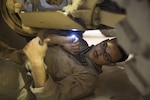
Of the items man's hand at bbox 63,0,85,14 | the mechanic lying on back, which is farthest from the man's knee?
man's hand at bbox 63,0,85,14

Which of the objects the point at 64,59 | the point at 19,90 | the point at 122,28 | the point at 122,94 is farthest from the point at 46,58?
the point at 122,28

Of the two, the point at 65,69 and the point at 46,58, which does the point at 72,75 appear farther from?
the point at 46,58

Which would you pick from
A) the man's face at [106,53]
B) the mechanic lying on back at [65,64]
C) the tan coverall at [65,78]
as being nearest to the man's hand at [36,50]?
the mechanic lying on back at [65,64]

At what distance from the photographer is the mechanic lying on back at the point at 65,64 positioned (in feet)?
5.32

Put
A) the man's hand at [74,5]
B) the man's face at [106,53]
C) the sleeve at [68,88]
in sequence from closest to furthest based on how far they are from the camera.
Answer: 1. the man's hand at [74,5]
2. the sleeve at [68,88]
3. the man's face at [106,53]

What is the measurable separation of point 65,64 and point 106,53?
0.24 meters

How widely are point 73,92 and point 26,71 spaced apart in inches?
11.0

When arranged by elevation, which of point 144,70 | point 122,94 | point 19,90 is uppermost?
point 144,70

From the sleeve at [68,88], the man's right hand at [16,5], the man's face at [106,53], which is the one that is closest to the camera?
the man's right hand at [16,5]

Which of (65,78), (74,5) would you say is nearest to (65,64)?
(65,78)

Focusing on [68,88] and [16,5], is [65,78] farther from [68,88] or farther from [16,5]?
[16,5]

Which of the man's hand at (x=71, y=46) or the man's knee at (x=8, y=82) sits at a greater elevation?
the man's hand at (x=71, y=46)

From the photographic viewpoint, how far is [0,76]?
5.41 ft

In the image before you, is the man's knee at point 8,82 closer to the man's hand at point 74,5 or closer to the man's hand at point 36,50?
the man's hand at point 36,50
